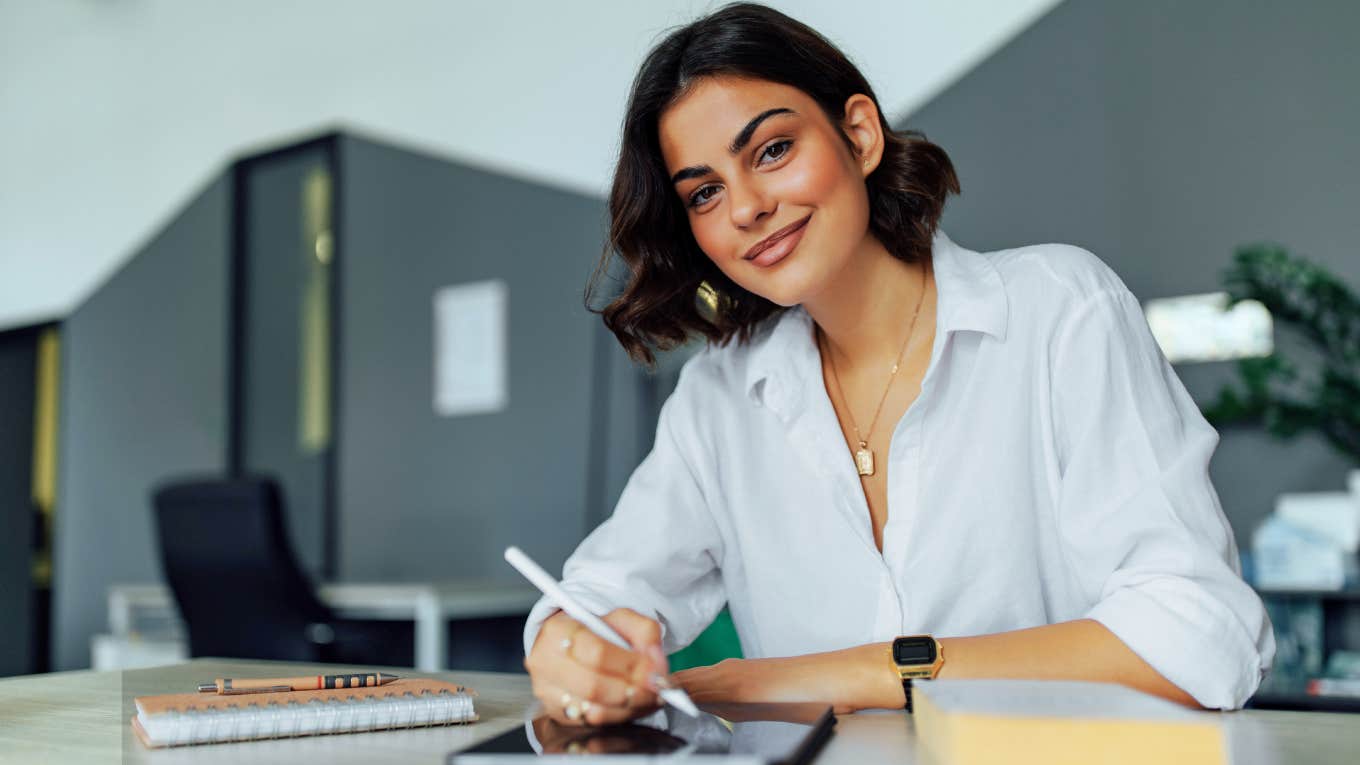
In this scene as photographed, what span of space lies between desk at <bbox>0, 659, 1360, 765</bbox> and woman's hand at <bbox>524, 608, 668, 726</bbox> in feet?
0.15

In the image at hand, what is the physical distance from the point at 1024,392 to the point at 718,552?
15.8 inches

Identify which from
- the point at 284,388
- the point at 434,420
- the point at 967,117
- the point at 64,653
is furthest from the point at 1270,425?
the point at 64,653

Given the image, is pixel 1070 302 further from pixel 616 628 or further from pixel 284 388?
pixel 284 388

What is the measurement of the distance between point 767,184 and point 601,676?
25.7 inches

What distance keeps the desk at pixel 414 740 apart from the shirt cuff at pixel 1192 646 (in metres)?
0.06

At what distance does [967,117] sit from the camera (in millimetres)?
3170

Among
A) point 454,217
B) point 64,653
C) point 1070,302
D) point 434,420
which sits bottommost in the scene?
point 64,653

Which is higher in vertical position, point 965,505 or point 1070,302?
point 1070,302

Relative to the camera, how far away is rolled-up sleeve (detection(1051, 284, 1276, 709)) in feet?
3.03

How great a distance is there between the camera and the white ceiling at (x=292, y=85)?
10.9 ft

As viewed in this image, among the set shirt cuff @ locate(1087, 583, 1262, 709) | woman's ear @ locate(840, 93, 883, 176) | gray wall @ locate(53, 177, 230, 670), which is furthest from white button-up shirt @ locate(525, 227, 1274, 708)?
gray wall @ locate(53, 177, 230, 670)

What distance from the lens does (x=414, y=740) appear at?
75 centimetres

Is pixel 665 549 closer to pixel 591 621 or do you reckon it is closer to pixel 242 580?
pixel 591 621

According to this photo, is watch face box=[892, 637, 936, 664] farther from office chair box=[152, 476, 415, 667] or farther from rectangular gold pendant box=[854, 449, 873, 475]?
office chair box=[152, 476, 415, 667]
